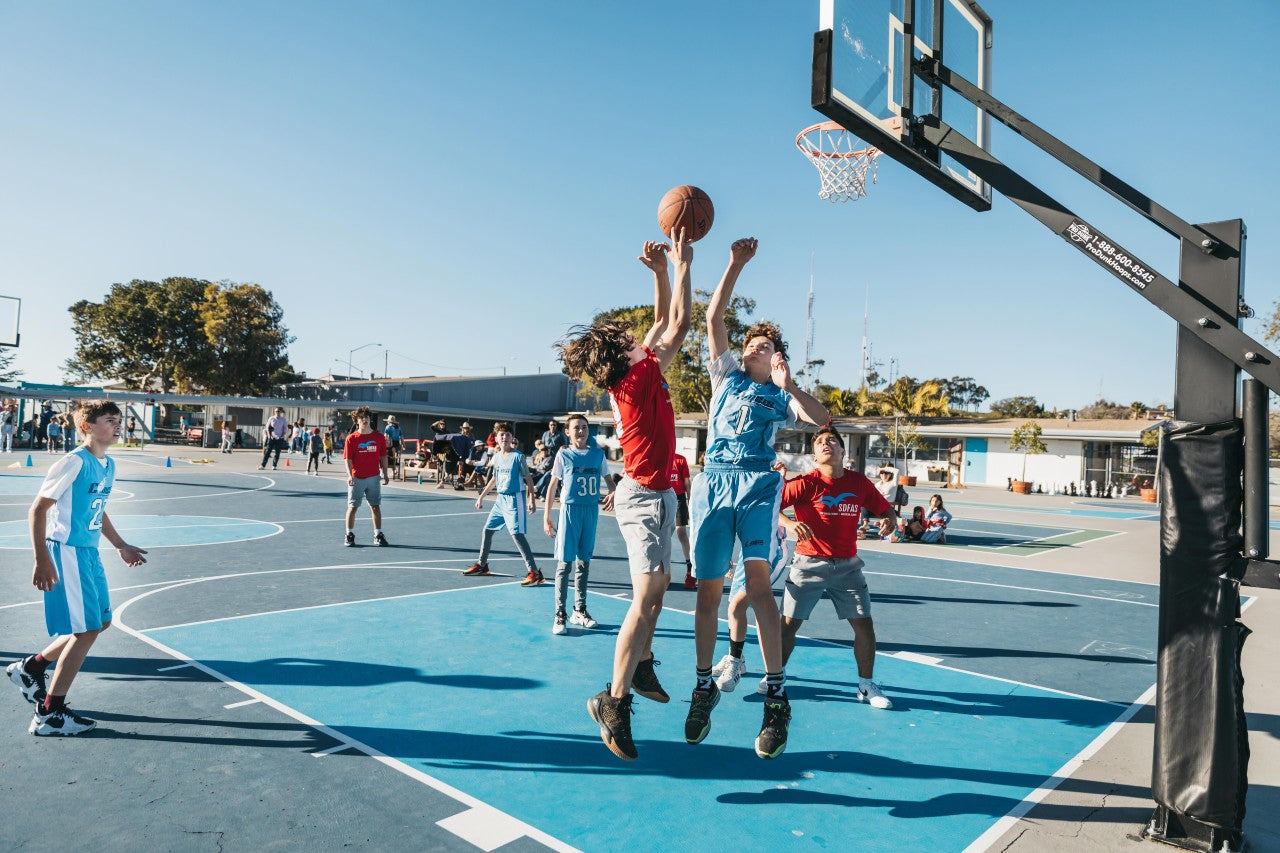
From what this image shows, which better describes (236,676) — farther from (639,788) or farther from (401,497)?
(401,497)

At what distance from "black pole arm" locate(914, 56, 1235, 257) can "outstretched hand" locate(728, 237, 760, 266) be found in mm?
1533

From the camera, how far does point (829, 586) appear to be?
596 cm

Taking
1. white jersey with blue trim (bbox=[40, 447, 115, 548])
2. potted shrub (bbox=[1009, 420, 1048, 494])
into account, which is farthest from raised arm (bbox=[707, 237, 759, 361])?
potted shrub (bbox=[1009, 420, 1048, 494])

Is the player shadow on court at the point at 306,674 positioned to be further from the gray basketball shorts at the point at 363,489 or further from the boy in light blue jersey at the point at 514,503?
the gray basketball shorts at the point at 363,489

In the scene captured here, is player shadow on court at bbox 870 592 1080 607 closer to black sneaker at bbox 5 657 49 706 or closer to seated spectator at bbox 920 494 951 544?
seated spectator at bbox 920 494 951 544

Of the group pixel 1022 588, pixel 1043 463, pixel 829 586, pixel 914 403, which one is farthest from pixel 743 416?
pixel 914 403

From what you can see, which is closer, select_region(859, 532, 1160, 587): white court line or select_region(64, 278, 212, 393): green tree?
select_region(859, 532, 1160, 587): white court line

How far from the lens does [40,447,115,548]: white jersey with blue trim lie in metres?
4.76

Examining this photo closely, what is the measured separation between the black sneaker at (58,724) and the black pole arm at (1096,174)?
6238mm

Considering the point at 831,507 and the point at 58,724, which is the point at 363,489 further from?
the point at 831,507

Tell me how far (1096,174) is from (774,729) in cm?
342

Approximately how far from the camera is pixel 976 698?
606cm

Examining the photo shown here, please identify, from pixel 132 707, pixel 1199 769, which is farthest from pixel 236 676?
pixel 1199 769

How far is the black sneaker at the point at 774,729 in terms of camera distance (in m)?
4.35
